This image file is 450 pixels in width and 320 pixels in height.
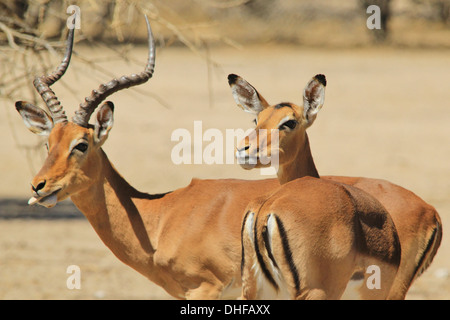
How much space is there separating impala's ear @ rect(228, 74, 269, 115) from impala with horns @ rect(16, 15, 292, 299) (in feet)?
2.01

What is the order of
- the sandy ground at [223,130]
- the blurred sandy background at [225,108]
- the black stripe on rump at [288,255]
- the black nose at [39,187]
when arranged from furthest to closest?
the sandy ground at [223,130] → the blurred sandy background at [225,108] → the black nose at [39,187] → the black stripe on rump at [288,255]

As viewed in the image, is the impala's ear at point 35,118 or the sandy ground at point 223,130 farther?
the sandy ground at point 223,130

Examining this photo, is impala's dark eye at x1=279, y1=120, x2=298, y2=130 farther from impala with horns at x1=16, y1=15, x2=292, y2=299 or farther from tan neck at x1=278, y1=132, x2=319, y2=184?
impala with horns at x1=16, y1=15, x2=292, y2=299

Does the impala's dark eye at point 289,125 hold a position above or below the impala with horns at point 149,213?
above

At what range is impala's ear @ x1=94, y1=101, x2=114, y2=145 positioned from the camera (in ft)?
19.0

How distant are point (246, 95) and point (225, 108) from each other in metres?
14.6

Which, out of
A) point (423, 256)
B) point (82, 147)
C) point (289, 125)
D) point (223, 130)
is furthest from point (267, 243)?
point (223, 130)

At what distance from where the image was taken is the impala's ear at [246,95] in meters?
5.79

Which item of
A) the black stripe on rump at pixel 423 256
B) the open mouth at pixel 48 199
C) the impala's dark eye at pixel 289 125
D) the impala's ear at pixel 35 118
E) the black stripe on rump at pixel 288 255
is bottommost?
the black stripe on rump at pixel 423 256

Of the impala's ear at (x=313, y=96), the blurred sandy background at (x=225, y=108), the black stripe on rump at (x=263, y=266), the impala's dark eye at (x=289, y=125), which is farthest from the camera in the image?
the blurred sandy background at (x=225, y=108)

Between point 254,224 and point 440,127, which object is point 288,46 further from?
point 254,224

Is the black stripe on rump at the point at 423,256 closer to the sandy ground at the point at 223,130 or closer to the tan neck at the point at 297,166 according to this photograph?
the tan neck at the point at 297,166

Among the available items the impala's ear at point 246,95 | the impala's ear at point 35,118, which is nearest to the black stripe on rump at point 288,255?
the impala's ear at point 246,95

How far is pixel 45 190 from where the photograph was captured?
213 inches
